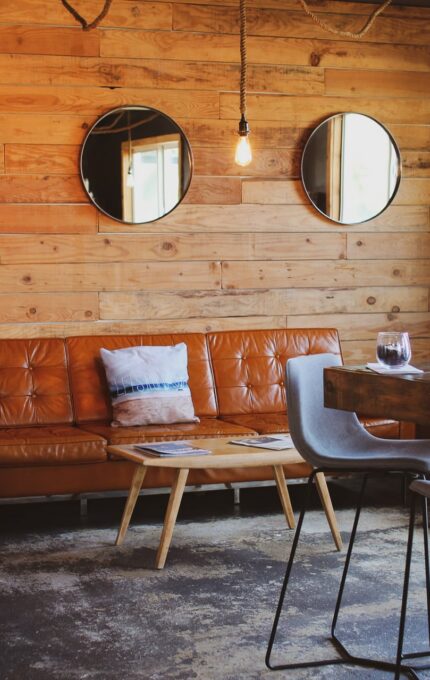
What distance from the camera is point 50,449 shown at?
4.14 metres

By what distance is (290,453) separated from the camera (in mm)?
3809

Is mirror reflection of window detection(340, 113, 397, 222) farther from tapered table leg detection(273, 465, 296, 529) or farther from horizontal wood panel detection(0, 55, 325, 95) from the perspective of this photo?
tapered table leg detection(273, 465, 296, 529)

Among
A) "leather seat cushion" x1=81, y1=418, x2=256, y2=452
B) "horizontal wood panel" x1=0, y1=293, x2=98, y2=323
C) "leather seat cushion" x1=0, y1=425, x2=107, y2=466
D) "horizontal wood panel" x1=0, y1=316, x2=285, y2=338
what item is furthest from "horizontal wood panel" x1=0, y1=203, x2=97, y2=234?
"leather seat cushion" x1=0, y1=425, x2=107, y2=466

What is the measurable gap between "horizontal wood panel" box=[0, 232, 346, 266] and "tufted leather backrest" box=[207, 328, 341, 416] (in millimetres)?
480

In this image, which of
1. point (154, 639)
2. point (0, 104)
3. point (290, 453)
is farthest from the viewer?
point (0, 104)

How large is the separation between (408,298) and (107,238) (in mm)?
1811

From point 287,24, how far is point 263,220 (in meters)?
1.11

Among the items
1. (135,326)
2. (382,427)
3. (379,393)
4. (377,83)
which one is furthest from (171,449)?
(377,83)

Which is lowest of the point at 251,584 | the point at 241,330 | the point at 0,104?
the point at 251,584

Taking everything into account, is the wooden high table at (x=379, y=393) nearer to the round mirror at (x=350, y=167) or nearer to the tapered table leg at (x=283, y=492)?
the tapered table leg at (x=283, y=492)

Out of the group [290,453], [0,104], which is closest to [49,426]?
[290,453]

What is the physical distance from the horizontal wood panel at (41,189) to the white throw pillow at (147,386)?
0.89m

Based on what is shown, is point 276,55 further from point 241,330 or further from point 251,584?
point 251,584

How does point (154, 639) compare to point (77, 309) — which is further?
point (77, 309)
